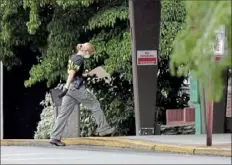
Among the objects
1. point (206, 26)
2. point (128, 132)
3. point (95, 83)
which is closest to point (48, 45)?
point (95, 83)

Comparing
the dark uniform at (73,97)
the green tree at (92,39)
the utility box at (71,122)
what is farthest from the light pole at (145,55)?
the dark uniform at (73,97)

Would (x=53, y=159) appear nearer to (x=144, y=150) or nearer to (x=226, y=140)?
(x=144, y=150)

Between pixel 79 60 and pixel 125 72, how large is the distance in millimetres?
4763

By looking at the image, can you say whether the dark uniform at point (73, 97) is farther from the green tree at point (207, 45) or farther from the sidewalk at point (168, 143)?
the green tree at point (207, 45)

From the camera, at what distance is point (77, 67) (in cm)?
1238

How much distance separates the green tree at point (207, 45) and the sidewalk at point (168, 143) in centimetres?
600

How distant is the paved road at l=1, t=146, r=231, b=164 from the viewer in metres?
10.8

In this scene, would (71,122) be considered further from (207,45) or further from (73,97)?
(207,45)

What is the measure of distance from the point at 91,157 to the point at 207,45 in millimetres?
6185

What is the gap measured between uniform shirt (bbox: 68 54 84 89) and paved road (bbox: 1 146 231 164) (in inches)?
48.0

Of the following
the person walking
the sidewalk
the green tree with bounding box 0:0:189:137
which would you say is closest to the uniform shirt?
the person walking

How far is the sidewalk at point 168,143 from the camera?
39.0ft

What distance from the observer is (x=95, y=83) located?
1977 centimetres

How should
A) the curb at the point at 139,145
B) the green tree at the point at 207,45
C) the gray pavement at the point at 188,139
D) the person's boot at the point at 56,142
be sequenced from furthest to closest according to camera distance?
1. the gray pavement at the point at 188,139
2. the person's boot at the point at 56,142
3. the curb at the point at 139,145
4. the green tree at the point at 207,45
